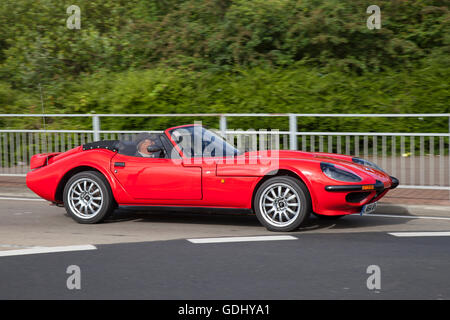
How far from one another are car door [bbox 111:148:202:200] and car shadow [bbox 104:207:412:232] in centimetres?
24

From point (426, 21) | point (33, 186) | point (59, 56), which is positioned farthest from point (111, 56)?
point (33, 186)

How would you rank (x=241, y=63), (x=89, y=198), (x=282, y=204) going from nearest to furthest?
(x=282, y=204), (x=89, y=198), (x=241, y=63)

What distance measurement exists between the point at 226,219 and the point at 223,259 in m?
2.70

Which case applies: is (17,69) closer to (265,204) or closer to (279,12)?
(279,12)

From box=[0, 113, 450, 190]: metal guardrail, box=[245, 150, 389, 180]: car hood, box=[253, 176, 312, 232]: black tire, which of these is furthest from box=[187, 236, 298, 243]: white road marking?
box=[0, 113, 450, 190]: metal guardrail

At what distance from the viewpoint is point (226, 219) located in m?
9.84

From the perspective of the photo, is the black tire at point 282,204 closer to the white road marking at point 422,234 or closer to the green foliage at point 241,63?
the white road marking at point 422,234
